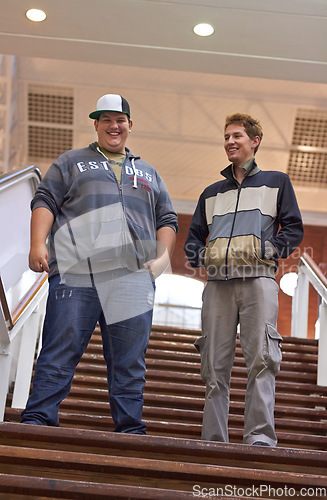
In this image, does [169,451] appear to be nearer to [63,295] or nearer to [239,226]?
[63,295]

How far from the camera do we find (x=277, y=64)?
5629 millimetres

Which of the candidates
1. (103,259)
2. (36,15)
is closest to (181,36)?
(36,15)

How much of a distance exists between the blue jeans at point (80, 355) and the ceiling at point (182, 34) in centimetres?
302

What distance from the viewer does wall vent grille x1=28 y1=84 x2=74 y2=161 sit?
1033 centimetres

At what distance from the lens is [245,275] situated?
304 cm

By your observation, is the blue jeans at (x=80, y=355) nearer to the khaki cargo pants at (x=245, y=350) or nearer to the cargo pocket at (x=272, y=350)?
the khaki cargo pants at (x=245, y=350)

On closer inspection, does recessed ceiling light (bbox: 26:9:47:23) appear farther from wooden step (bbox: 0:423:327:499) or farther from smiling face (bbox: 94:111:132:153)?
wooden step (bbox: 0:423:327:499)

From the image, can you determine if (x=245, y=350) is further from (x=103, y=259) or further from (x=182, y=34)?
(x=182, y=34)

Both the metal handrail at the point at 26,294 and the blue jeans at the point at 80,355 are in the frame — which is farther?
the metal handrail at the point at 26,294

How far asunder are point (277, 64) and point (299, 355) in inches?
98.9

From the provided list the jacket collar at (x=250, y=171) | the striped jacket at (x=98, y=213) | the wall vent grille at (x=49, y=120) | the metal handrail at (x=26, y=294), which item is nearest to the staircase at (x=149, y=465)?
the metal handrail at (x=26, y=294)

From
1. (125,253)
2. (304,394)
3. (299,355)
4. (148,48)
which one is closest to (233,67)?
(148,48)

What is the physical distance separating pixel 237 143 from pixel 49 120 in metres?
7.84

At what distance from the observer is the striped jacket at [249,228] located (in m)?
3.05
